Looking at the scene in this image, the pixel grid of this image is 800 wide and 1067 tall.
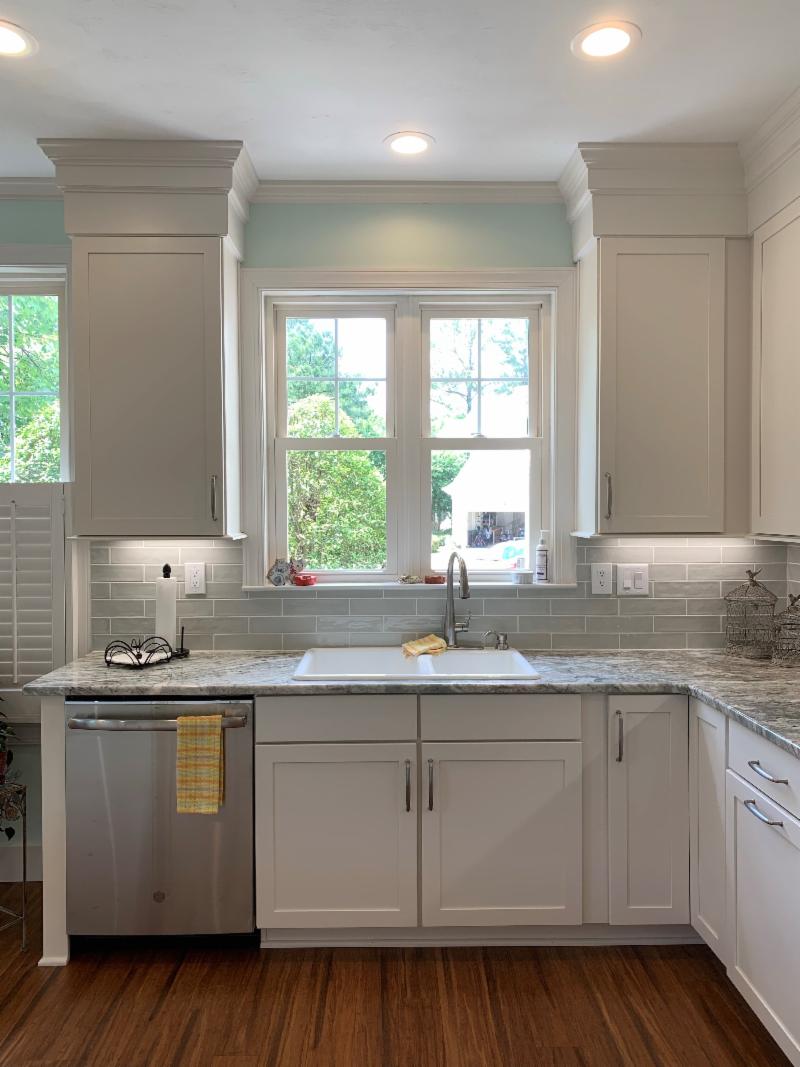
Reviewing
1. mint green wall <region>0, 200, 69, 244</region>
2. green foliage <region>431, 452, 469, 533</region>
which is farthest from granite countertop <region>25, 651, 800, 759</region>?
mint green wall <region>0, 200, 69, 244</region>

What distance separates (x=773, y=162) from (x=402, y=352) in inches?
56.9

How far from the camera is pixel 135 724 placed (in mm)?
2438

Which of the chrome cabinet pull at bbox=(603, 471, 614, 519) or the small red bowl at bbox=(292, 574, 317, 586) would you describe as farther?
the small red bowl at bbox=(292, 574, 317, 586)

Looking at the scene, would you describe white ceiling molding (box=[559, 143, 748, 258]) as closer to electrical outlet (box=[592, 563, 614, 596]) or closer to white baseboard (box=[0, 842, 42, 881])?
electrical outlet (box=[592, 563, 614, 596])

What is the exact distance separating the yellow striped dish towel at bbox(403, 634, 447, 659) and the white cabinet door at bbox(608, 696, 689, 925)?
27.3 inches

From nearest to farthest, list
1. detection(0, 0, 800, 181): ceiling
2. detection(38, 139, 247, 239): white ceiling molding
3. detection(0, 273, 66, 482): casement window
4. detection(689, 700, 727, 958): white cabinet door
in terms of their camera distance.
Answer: detection(0, 0, 800, 181): ceiling
detection(689, 700, 727, 958): white cabinet door
detection(38, 139, 247, 239): white ceiling molding
detection(0, 273, 66, 482): casement window

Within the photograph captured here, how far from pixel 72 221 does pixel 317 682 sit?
182cm

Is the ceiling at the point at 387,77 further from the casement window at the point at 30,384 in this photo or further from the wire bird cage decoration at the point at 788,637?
the wire bird cage decoration at the point at 788,637

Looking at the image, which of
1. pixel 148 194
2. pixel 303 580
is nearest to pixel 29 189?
pixel 148 194

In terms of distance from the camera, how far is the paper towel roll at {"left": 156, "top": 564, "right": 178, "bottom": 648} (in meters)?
2.80

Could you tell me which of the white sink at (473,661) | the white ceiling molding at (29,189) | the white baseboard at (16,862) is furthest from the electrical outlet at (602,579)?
the white ceiling molding at (29,189)

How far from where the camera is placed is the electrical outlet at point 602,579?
9.89 ft

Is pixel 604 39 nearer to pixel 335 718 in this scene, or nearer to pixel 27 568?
pixel 335 718

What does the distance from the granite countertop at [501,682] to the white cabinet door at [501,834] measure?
21cm
